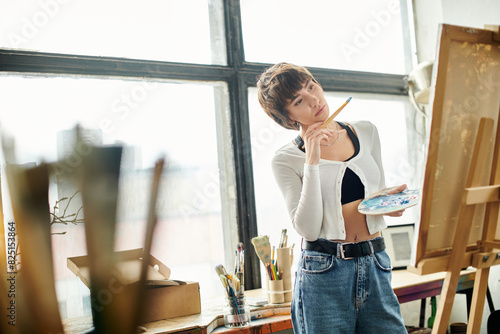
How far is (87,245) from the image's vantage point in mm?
1821

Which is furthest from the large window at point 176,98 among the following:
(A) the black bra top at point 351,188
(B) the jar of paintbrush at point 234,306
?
(A) the black bra top at point 351,188

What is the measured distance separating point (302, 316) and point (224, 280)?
18.7 inches

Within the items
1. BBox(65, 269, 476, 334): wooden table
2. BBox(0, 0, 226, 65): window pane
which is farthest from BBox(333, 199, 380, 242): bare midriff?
BBox(0, 0, 226, 65): window pane

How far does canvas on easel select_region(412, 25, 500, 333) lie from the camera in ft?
3.84

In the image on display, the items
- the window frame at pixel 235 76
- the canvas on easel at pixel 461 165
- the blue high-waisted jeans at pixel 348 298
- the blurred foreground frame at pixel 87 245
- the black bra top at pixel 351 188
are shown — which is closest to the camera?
the canvas on easel at pixel 461 165

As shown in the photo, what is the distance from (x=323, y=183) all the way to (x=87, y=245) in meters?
1.00

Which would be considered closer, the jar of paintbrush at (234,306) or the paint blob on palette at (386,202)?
the paint blob on palette at (386,202)

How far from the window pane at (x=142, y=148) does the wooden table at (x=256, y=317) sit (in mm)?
227

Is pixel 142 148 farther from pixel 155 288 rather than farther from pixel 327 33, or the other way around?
pixel 327 33

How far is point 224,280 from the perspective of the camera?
1.78 m

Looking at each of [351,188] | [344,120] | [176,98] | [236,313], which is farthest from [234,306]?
[344,120]

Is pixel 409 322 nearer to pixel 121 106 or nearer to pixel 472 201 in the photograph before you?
pixel 472 201

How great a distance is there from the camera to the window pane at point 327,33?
2.51 m

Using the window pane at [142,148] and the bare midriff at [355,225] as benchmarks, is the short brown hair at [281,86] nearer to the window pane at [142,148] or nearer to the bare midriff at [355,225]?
the bare midriff at [355,225]
